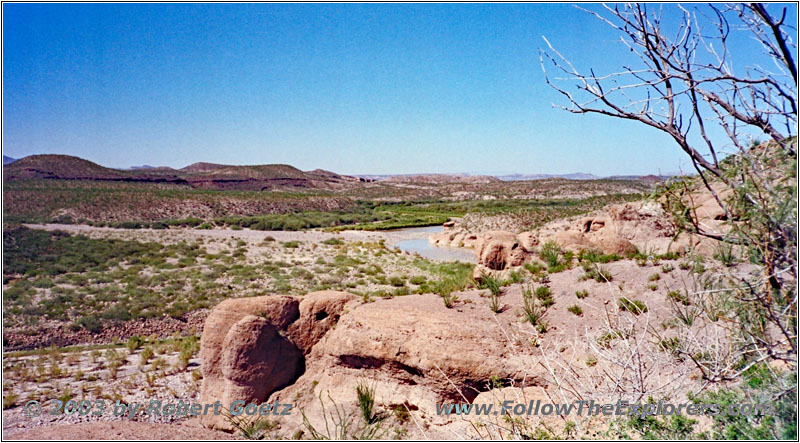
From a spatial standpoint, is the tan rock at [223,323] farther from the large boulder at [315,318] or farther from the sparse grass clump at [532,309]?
the sparse grass clump at [532,309]

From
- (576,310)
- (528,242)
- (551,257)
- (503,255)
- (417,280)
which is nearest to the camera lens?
(576,310)

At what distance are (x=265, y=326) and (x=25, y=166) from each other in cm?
7561

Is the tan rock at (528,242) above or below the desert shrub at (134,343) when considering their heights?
above

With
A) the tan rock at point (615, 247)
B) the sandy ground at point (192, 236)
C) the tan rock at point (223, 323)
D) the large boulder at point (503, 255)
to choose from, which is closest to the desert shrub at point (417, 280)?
the large boulder at point (503, 255)

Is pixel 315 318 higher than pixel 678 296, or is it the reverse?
pixel 678 296

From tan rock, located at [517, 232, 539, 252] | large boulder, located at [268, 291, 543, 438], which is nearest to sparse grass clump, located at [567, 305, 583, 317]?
large boulder, located at [268, 291, 543, 438]

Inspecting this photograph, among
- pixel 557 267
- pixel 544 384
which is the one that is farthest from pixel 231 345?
pixel 557 267

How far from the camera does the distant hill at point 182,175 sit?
61094 millimetres

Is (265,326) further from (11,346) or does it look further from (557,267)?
(11,346)

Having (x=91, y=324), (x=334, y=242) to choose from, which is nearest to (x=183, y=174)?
(x=334, y=242)

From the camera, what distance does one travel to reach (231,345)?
6918 millimetres

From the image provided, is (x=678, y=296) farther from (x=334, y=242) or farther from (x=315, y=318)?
(x=334, y=242)

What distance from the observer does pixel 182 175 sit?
88.3 meters

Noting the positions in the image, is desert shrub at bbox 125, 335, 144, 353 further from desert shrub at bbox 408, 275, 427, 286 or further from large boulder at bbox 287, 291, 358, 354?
desert shrub at bbox 408, 275, 427, 286
